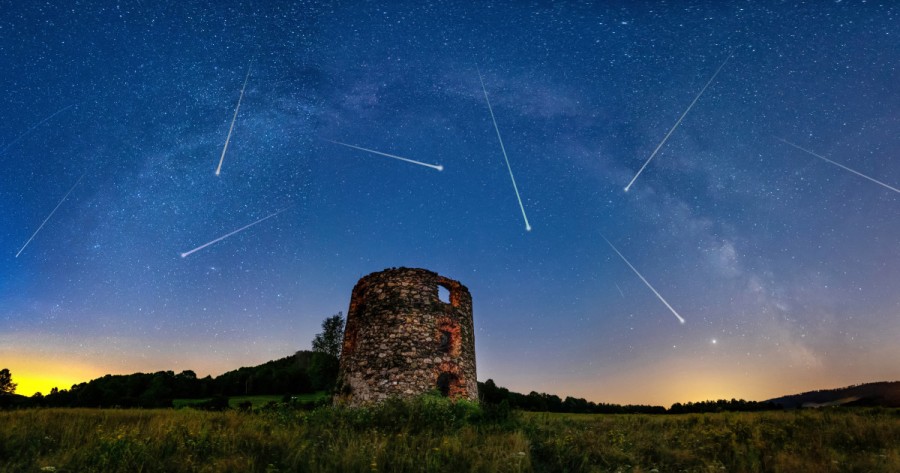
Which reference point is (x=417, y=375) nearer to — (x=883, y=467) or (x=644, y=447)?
(x=644, y=447)

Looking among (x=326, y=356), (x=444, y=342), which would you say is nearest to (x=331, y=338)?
(x=326, y=356)

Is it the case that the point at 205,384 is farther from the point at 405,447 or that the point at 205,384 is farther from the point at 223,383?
the point at 405,447

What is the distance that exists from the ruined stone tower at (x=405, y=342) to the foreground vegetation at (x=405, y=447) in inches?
200

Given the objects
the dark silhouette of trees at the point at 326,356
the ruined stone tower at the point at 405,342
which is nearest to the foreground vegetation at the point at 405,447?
the ruined stone tower at the point at 405,342

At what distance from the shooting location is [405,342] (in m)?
15.1

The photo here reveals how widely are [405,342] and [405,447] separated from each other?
940 cm

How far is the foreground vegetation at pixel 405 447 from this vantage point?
518 centimetres

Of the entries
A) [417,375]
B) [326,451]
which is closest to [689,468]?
[326,451]

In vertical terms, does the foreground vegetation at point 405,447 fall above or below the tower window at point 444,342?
below

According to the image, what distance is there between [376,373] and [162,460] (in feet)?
32.4

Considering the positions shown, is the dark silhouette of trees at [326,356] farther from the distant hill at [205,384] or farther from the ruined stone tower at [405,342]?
the ruined stone tower at [405,342]

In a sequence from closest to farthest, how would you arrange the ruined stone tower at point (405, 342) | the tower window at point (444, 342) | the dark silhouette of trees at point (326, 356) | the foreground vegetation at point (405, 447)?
the foreground vegetation at point (405, 447)
the ruined stone tower at point (405, 342)
the tower window at point (444, 342)
the dark silhouette of trees at point (326, 356)

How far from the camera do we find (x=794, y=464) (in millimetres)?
6109

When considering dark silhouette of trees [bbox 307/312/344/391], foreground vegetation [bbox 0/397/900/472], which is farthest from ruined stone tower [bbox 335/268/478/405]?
dark silhouette of trees [bbox 307/312/344/391]
